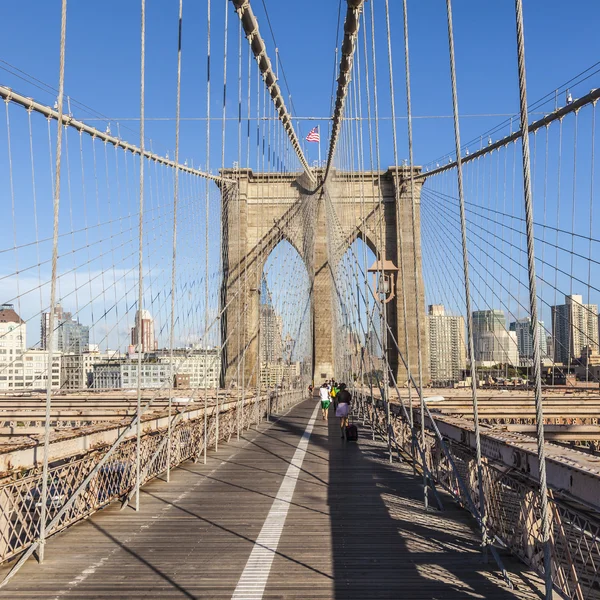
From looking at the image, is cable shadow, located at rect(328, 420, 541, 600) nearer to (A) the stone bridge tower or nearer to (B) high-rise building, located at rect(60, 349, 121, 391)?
(B) high-rise building, located at rect(60, 349, 121, 391)

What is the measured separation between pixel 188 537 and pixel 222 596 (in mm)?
1593

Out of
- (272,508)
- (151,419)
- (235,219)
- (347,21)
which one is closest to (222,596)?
(272,508)

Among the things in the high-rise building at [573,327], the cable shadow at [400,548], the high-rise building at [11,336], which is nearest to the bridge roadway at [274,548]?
the cable shadow at [400,548]

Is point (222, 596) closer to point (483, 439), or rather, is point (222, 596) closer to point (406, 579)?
point (406, 579)

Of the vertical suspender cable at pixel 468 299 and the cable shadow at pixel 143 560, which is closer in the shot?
the cable shadow at pixel 143 560

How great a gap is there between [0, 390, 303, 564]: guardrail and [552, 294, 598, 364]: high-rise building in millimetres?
7489

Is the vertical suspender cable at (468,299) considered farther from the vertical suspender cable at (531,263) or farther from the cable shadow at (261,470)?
the cable shadow at (261,470)

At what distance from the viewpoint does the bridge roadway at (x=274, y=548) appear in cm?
423

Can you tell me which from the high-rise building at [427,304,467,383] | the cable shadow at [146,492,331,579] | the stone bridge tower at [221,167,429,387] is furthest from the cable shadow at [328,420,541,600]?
the high-rise building at [427,304,467,383]

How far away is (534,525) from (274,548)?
69.2 inches

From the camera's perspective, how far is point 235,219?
35.0 metres

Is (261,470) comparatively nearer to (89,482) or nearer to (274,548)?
(89,482)

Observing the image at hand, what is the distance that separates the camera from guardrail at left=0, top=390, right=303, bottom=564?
499cm

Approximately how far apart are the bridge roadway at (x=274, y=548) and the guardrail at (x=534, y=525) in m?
0.17
